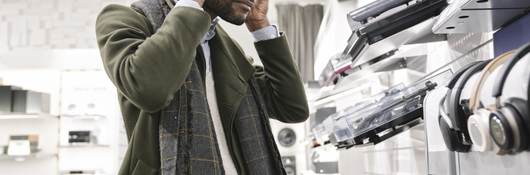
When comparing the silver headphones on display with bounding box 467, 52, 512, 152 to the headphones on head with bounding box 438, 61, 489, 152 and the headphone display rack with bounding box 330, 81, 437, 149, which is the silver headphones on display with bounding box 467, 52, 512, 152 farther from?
the headphone display rack with bounding box 330, 81, 437, 149

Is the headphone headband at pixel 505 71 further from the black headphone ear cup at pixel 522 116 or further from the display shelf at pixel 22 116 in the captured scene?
the display shelf at pixel 22 116

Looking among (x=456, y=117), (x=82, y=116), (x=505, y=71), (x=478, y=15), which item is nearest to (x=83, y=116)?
(x=82, y=116)

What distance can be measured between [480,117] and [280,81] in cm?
64

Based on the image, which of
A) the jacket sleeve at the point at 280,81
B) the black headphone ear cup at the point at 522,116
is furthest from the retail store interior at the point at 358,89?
→ the jacket sleeve at the point at 280,81

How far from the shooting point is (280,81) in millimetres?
1116

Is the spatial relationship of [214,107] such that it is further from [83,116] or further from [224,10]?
[83,116]

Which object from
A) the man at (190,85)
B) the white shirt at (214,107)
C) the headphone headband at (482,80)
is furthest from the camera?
the white shirt at (214,107)

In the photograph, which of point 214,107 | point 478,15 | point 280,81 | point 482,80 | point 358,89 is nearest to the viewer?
point 482,80

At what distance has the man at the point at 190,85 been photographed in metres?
0.84

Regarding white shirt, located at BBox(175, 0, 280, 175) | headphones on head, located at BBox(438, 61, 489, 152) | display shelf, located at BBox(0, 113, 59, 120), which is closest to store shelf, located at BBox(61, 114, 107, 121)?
display shelf, located at BBox(0, 113, 59, 120)

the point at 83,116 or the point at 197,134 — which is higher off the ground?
the point at 83,116

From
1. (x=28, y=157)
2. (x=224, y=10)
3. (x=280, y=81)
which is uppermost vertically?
(x=224, y=10)

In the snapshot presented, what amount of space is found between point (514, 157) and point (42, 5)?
532 centimetres

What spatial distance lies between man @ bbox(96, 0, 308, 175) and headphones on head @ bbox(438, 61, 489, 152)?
1.28 ft
